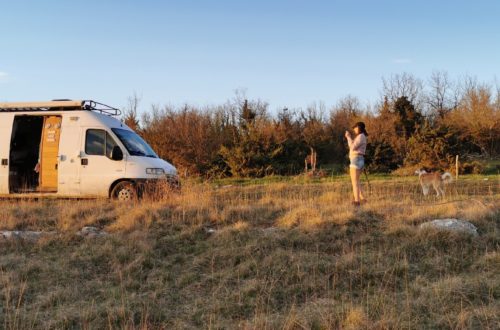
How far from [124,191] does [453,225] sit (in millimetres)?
7068

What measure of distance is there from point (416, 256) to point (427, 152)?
714 inches

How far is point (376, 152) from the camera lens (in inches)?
952

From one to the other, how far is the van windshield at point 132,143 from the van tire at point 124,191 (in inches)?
29.9

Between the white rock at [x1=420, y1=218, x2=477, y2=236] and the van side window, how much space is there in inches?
286

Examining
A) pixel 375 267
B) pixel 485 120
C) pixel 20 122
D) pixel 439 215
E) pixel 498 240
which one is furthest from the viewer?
pixel 485 120

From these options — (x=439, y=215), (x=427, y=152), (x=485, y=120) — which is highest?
(x=485, y=120)

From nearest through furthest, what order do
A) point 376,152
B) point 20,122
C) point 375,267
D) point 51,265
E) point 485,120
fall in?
1. point 375,267
2. point 51,265
3. point 20,122
4. point 376,152
5. point 485,120

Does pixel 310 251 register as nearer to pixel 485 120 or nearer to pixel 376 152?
pixel 376 152

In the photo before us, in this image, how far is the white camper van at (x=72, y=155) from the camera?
402 inches

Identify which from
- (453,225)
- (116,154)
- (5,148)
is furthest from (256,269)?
(5,148)

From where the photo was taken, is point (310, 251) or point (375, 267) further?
point (310, 251)

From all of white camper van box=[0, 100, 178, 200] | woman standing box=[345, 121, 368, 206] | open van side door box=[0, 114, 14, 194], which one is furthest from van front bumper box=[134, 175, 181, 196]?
woman standing box=[345, 121, 368, 206]

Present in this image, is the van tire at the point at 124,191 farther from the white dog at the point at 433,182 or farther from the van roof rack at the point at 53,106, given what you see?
the white dog at the point at 433,182

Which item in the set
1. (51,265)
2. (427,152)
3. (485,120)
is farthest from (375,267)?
(485,120)
